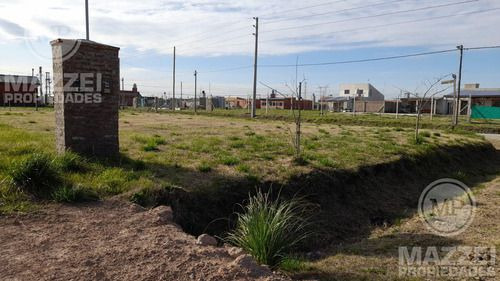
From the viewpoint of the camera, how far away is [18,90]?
4622 cm

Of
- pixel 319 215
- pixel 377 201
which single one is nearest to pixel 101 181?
pixel 319 215

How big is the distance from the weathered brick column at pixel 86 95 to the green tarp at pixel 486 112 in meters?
35.8

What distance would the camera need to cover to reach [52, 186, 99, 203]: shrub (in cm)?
517

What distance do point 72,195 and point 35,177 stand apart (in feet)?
2.17

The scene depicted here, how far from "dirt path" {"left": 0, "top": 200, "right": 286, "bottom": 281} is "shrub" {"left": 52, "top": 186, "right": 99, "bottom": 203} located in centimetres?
24

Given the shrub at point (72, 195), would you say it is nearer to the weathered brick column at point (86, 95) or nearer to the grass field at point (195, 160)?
the grass field at point (195, 160)

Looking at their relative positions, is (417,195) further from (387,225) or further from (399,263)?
(399,263)

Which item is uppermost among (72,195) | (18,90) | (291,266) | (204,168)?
(18,90)

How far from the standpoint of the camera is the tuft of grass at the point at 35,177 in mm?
5316

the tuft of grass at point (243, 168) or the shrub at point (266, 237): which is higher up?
the tuft of grass at point (243, 168)

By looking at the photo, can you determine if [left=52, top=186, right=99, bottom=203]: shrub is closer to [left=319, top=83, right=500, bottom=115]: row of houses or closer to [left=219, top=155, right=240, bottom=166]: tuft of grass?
[left=219, top=155, right=240, bottom=166]: tuft of grass

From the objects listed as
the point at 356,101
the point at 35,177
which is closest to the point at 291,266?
the point at 35,177

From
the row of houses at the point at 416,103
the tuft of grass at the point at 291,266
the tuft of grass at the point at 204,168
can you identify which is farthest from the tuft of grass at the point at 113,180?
the row of houses at the point at 416,103

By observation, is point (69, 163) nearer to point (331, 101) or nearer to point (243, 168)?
point (243, 168)
